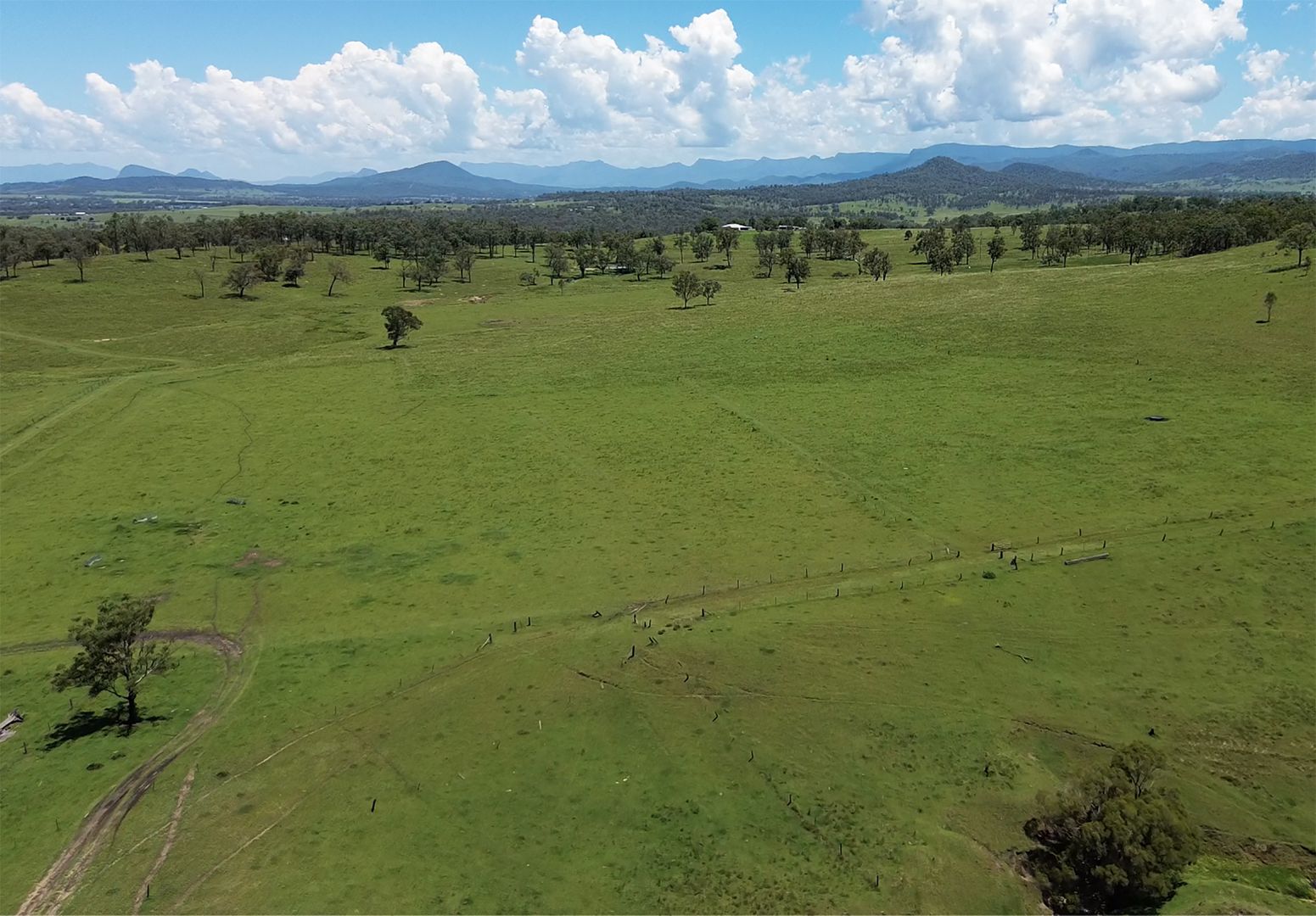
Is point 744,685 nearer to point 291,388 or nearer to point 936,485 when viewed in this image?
point 936,485

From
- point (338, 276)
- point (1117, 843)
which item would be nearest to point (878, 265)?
point (338, 276)

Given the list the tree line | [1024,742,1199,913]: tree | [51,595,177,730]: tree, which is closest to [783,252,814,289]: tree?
the tree line

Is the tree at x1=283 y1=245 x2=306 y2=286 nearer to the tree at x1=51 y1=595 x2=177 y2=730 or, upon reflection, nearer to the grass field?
the grass field

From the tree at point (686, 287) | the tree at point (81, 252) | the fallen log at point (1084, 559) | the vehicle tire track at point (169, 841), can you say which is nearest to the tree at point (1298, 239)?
the tree at point (686, 287)

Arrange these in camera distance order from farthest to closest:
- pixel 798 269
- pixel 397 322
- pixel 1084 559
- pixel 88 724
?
pixel 798 269
pixel 397 322
pixel 1084 559
pixel 88 724

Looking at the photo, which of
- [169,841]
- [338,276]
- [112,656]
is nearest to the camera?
[169,841]

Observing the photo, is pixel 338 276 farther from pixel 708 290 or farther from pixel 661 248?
pixel 708 290
